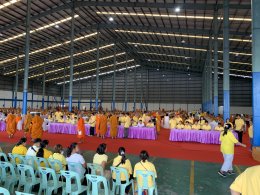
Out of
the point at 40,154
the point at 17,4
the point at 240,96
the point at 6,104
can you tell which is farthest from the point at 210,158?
the point at 6,104

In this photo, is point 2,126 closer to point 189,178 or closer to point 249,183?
point 189,178

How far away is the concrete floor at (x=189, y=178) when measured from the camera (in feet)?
18.4

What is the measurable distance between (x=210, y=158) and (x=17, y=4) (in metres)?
16.9

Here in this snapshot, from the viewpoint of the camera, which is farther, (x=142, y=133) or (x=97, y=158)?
(x=142, y=133)

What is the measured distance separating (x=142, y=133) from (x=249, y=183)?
11.9m

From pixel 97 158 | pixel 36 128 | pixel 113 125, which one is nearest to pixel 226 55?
pixel 113 125

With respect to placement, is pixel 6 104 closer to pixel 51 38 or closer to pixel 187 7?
pixel 51 38

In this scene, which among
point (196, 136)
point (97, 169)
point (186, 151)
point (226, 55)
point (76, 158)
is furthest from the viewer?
point (226, 55)

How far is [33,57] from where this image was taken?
1248 inches

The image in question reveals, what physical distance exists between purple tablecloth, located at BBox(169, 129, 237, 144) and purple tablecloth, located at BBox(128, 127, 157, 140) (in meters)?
1.16

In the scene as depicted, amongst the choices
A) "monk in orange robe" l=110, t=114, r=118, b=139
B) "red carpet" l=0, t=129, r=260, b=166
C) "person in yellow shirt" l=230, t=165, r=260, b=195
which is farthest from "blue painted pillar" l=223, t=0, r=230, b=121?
"person in yellow shirt" l=230, t=165, r=260, b=195

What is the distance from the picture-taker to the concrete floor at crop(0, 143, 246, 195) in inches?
220

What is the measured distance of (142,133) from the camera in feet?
45.6

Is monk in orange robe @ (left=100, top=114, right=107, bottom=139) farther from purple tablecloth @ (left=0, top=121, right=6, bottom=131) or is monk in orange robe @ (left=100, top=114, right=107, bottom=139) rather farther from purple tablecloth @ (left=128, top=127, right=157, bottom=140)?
purple tablecloth @ (left=0, top=121, right=6, bottom=131)
